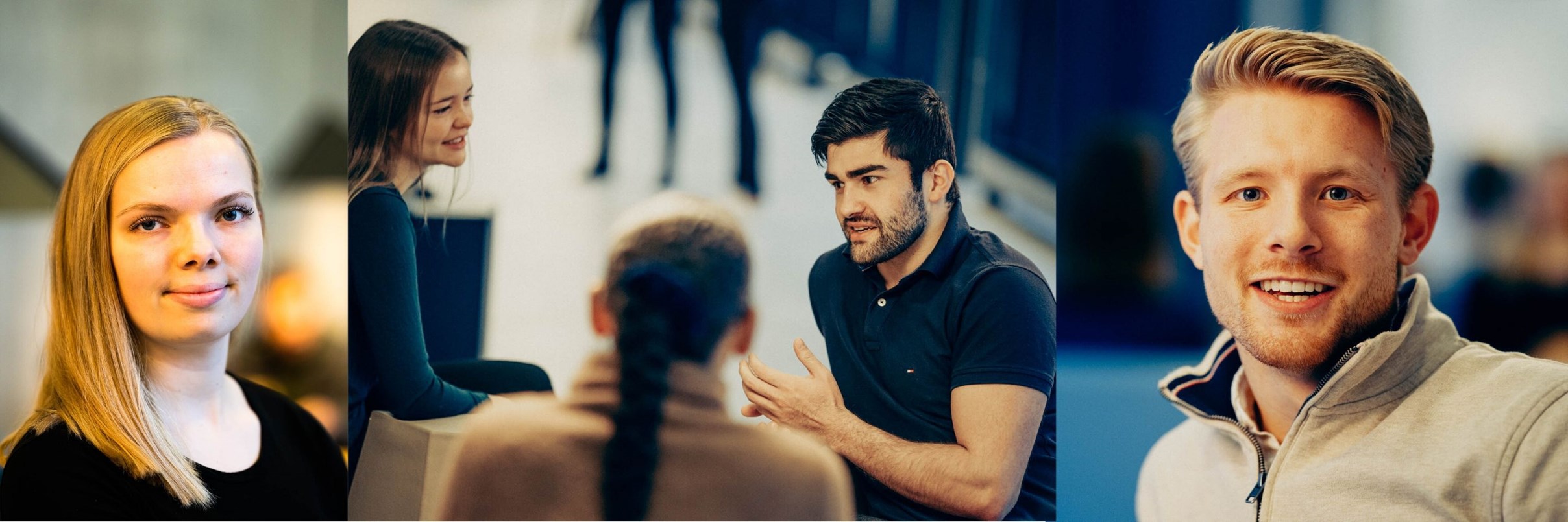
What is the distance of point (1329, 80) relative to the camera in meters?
2.69

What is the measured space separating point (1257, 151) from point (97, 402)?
2.91 metres

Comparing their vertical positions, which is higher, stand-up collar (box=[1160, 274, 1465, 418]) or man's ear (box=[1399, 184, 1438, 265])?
man's ear (box=[1399, 184, 1438, 265])

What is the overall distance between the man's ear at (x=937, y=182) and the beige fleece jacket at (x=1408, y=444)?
847 mm

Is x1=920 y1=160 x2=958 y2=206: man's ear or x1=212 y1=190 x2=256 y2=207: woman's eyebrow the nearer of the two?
x1=212 y1=190 x2=256 y2=207: woman's eyebrow

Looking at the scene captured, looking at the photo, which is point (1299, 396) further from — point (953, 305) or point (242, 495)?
point (242, 495)

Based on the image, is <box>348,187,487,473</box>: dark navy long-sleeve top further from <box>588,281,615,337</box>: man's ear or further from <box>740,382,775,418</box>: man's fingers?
<box>740,382,775,418</box>: man's fingers

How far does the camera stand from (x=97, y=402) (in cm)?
256

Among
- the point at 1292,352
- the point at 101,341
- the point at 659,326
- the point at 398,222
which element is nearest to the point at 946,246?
the point at 659,326

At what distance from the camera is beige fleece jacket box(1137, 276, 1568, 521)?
2.53 m

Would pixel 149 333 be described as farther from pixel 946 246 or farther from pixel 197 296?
pixel 946 246

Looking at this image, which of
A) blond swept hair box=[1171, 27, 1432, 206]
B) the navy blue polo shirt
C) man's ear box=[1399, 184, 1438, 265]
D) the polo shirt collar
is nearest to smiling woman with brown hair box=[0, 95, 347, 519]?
the navy blue polo shirt

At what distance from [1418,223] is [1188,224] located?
559 mm

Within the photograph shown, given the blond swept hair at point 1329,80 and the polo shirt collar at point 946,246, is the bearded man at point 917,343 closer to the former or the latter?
the polo shirt collar at point 946,246

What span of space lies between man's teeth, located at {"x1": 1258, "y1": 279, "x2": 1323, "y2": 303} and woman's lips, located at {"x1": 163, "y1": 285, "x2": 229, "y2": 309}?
267 cm
